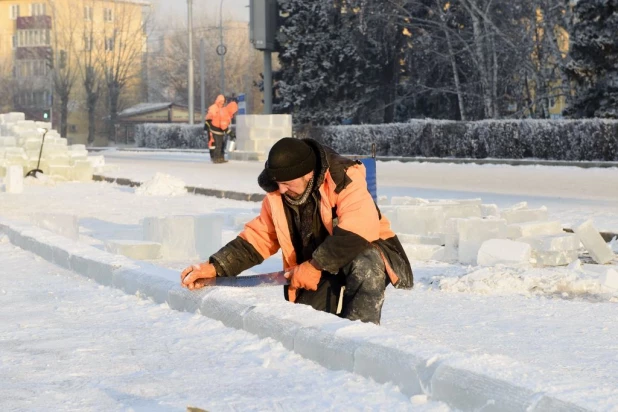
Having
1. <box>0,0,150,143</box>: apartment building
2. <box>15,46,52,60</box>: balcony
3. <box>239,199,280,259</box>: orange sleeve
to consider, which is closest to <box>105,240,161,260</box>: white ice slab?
<box>239,199,280,259</box>: orange sleeve

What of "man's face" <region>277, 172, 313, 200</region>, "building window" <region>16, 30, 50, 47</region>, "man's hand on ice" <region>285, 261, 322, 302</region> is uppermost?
"building window" <region>16, 30, 50, 47</region>

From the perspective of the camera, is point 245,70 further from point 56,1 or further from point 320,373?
point 320,373


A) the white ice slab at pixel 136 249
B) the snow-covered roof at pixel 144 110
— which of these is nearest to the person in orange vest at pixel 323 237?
the white ice slab at pixel 136 249

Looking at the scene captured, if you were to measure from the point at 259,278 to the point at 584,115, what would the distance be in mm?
22881

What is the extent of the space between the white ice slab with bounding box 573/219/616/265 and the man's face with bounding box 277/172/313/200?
4.79 metres

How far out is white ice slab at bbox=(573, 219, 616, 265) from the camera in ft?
31.0

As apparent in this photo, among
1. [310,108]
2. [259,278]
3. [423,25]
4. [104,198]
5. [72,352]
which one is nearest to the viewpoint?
[72,352]

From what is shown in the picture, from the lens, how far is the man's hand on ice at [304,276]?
5.32 metres

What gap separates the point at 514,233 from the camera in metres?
9.90

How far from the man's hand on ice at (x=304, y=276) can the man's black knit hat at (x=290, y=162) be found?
0.48m

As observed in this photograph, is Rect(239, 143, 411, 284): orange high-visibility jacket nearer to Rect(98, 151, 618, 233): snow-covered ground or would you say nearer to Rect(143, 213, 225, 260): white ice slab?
Rect(143, 213, 225, 260): white ice slab

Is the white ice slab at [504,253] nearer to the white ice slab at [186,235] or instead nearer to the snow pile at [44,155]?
the white ice slab at [186,235]

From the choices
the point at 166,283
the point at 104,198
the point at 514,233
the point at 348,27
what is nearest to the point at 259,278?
the point at 166,283

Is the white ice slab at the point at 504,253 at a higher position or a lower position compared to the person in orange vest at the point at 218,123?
lower
